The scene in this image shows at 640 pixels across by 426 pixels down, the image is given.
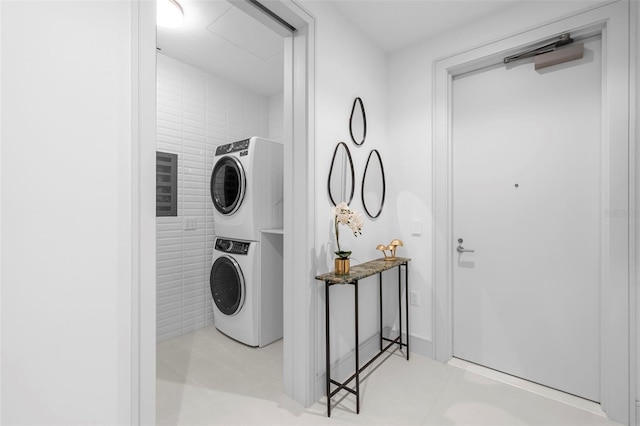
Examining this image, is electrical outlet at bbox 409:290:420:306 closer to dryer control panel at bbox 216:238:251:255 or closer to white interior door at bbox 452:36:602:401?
white interior door at bbox 452:36:602:401

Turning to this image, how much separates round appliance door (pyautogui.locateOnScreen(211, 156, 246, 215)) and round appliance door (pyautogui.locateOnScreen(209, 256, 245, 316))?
0.47 m

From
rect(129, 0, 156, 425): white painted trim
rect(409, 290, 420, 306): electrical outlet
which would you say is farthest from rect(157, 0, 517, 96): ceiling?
rect(409, 290, 420, 306): electrical outlet

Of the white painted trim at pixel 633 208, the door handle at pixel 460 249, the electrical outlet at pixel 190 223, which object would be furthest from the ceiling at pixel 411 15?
the electrical outlet at pixel 190 223

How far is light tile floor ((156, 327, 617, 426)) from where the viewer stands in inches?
63.3

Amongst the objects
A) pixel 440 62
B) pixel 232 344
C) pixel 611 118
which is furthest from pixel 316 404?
pixel 440 62

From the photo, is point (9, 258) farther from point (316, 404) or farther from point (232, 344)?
point (232, 344)

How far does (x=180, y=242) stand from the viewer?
8.75ft

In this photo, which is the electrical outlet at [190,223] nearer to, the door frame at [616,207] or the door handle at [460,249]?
the door handle at [460,249]

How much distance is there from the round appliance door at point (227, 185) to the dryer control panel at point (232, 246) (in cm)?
27

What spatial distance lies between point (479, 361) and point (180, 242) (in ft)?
8.56

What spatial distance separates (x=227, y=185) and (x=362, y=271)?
1.47 metres

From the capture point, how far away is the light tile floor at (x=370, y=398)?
1.61m

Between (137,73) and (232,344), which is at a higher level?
(137,73)

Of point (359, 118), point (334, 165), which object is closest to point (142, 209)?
point (334, 165)
